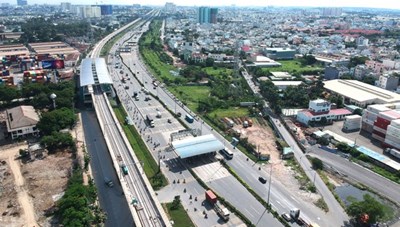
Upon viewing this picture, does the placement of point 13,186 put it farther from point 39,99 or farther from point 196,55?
point 196,55

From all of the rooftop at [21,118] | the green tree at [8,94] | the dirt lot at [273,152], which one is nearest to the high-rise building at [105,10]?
the green tree at [8,94]

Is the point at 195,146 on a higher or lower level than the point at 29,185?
higher

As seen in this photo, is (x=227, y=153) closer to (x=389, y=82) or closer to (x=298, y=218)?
(x=298, y=218)

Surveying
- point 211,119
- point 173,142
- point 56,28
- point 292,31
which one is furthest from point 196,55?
point 292,31

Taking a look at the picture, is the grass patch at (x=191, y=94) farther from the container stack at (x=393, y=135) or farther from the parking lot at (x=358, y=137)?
the container stack at (x=393, y=135)

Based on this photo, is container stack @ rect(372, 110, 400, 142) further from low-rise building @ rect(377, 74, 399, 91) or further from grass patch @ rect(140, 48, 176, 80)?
grass patch @ rect(140, 48, 176, 80)

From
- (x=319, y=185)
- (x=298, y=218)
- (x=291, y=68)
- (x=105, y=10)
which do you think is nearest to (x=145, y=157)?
(x=298, y=218)
